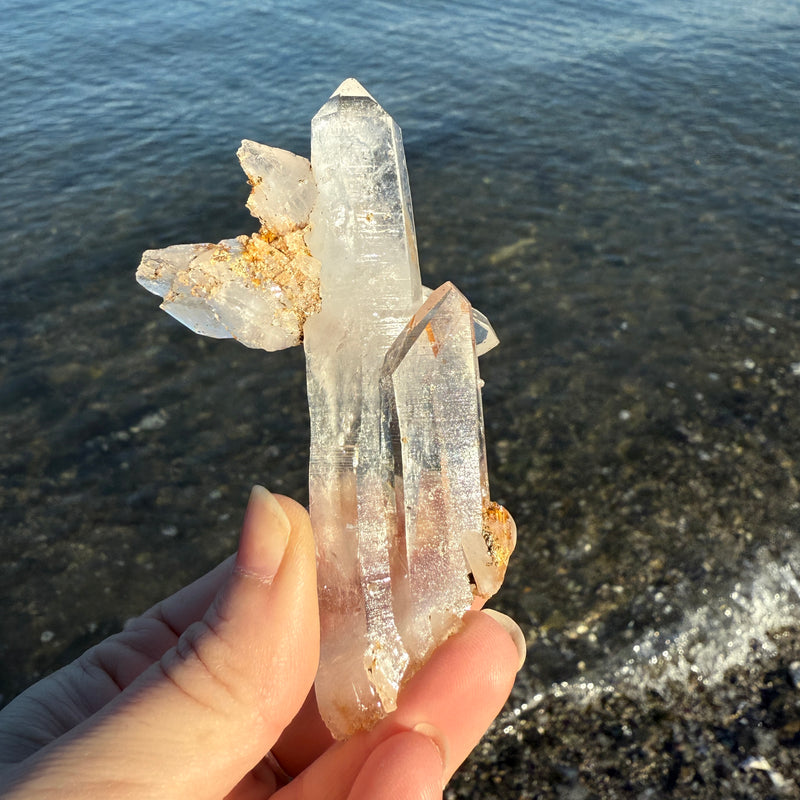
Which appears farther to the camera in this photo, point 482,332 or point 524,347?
point 524,347

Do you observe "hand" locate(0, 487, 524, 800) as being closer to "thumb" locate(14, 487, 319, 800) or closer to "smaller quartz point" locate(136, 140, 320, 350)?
"thumb" locate(14, 487, 319, 800)

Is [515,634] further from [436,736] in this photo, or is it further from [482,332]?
[482,332]

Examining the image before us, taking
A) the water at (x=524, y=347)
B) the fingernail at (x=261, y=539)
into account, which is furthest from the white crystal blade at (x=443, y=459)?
the water at (x=524, y=347)

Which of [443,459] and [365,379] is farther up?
[365,379]

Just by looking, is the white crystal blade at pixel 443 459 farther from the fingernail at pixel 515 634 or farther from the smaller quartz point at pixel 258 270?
the smaller quartz point at pixel 258 270

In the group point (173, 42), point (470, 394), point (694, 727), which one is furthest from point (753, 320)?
point (173, 42)

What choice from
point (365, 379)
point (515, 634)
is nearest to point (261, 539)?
point (365, 379)

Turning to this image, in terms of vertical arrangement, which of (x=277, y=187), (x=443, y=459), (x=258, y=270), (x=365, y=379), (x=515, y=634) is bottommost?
(x=515, y=634)
